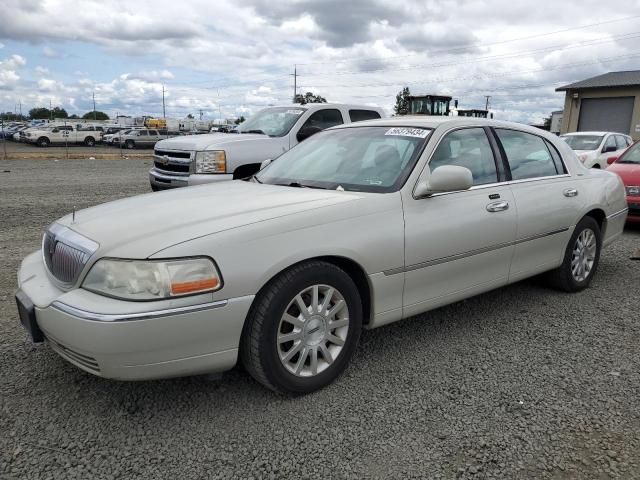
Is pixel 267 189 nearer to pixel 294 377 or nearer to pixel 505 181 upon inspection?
pixel 294 377

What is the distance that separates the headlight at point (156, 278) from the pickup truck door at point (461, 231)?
129 cm

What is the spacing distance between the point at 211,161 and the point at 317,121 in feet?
→ 6.93

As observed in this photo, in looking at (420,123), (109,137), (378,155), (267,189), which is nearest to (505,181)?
(420,123)

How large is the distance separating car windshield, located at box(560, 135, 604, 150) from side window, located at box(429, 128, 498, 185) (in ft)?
37.9

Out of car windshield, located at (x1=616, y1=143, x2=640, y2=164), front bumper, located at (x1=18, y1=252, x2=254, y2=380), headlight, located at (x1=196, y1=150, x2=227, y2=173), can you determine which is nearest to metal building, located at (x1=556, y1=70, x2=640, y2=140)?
car windshield, located at (x1=616, y1=143, x2=640, y2=164)

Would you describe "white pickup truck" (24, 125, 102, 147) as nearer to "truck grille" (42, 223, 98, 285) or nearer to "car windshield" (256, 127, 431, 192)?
"car windshield" (256, 127, 431, 192)

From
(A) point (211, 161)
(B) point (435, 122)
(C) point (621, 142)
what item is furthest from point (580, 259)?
(C) point (621, 142)

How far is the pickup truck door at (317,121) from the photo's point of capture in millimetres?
8195

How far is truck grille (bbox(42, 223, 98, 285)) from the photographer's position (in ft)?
8.85

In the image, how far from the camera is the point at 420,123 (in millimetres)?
3885

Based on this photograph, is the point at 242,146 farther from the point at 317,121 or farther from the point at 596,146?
the point at 596,146

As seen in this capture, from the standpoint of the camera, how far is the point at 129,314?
7.86 ft

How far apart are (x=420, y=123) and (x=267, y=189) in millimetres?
1231

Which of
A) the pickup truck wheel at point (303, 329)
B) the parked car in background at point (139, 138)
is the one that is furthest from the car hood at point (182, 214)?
the parked car in background at point (139, 138)
